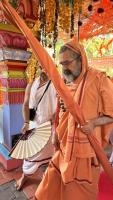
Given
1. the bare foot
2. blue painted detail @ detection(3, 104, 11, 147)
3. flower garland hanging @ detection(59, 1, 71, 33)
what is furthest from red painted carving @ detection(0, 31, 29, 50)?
the bare foot

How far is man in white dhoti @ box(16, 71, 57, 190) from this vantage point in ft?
7.26

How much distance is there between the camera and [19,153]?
2.04 metres

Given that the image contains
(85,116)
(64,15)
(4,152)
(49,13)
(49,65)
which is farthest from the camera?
(4,152)

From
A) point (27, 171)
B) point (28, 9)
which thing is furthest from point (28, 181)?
point (28, 9)

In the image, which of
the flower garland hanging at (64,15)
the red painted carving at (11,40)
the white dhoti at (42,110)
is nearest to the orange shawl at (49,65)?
the white dhoti at (42,110)

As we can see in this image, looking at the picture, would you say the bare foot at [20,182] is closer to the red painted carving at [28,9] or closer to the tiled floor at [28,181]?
the tiled floor at [28,181]

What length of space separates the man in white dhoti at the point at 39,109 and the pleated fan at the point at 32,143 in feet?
0.47

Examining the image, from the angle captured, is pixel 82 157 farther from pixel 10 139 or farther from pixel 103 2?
pixel 103 2

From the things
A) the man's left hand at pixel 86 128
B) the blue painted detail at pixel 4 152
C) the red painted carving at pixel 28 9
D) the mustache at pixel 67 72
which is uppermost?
the red painted carving at pixel 28 9

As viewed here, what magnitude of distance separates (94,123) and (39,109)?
3.29 ft

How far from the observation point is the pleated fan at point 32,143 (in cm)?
204

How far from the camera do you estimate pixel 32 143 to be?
2.06m

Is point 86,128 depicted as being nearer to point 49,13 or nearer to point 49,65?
point 49,65

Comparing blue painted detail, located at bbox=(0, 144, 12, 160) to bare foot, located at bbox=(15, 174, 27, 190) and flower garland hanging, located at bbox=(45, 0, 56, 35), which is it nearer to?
bare foot, located at bbox=(15, 174, 27, 190)
